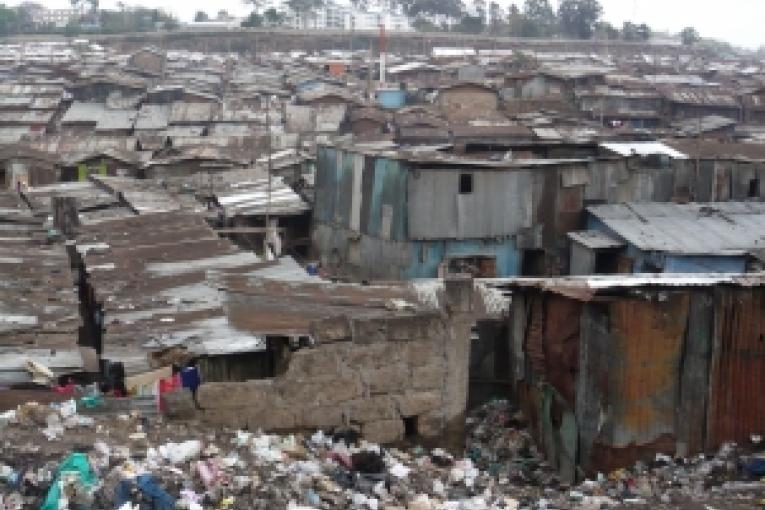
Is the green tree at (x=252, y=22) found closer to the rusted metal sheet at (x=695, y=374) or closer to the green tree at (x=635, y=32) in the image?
the green tree at (x=635, y=32)

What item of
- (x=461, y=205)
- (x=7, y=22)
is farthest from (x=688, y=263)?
(x=7, y=22)

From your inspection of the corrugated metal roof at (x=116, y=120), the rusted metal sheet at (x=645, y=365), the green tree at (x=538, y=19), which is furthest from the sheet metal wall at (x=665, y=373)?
the green tree at (x=538, y=19)

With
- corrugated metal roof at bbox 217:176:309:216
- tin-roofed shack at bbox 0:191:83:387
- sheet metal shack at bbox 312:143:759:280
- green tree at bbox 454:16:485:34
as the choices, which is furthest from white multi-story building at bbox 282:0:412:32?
tin-roofed shack at bbox 0:191:83:387

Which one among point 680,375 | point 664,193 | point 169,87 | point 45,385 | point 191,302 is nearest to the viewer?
point 45,385

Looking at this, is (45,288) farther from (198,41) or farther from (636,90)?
(198,41)

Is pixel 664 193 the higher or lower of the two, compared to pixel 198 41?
lower

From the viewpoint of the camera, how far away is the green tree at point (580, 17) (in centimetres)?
7931

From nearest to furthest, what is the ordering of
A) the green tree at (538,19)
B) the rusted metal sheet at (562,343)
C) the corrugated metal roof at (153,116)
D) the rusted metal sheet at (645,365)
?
1. the rusted metal sheet at (645,365)
2. the rusted metal sheet at (562,343)
3. the corrugated metal roof at (153,116)
4. the green tree at (538,19)

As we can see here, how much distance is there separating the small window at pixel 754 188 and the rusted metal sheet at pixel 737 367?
1152cm

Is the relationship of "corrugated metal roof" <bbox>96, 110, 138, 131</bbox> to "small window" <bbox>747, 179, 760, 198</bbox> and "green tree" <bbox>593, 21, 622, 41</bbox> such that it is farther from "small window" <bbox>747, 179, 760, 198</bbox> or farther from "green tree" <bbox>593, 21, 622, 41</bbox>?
"green tree" <bbox>593, 21, 622, 41</bbox>

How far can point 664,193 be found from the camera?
18.5 meters

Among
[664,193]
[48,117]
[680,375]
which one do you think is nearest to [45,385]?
[680,375]

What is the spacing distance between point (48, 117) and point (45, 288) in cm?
2653

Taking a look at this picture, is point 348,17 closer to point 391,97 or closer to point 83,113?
point 391,97
